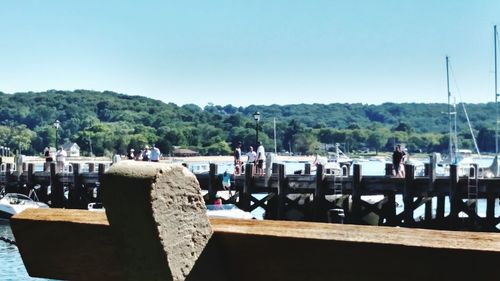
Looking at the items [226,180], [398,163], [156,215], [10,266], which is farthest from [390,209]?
[156,215]

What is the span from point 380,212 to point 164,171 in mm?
24509

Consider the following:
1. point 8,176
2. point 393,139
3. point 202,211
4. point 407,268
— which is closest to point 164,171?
point 202,211

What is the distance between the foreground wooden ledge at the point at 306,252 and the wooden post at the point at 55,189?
34.2 meters

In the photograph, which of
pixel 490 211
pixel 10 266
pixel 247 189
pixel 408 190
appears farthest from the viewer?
pixel 247 189

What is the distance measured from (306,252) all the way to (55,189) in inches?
1391

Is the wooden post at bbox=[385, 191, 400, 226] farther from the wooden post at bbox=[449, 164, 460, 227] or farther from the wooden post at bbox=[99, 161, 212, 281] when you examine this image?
the wooden post at bbox=[99, 161, 212, 281]

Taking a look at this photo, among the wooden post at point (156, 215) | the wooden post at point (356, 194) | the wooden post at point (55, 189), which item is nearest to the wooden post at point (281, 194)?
the wooden post at point (356, 194)

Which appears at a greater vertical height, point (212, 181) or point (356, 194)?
point (212, 181)

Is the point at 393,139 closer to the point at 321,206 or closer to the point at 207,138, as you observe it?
the point at 207,138

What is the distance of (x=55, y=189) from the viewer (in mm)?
36938

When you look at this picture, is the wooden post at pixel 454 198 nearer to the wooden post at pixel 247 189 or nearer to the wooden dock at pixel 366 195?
the wooden dock at pixel 366 195

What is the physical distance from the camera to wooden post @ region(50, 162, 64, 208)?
3675cm

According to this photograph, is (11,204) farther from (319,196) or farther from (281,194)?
(319,196)

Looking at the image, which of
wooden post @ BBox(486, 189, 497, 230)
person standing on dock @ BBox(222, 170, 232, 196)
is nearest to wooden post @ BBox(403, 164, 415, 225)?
wooden post @ BBox(486, 189, 497, 230)
